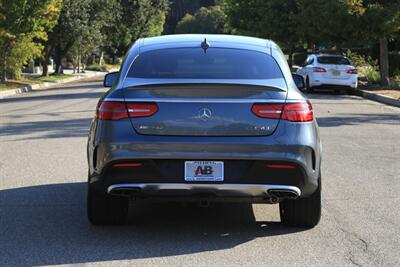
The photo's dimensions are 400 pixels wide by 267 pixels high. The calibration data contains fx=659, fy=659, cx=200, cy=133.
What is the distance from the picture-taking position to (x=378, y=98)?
77.9ft

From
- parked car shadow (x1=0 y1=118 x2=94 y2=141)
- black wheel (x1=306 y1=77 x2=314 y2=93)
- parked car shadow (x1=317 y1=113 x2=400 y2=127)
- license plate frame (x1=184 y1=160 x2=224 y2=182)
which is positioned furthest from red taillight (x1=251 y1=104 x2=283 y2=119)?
black wheel (x1=306 y1=77 x2=314 y2=93)

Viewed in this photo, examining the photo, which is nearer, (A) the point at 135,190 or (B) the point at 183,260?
(B) the point at 183,260

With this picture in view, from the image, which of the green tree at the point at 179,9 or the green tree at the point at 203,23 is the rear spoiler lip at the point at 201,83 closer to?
the green tree at the point at 203,23

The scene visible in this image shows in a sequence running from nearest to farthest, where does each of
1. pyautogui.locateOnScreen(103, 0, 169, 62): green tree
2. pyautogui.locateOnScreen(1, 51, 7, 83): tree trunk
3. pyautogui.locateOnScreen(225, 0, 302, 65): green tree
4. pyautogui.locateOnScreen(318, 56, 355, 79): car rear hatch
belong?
pyautogui.locateOnScreen(318, 56, 355, 79): car rear hatch → pyautogui.locateOnScreen(1, 51, 7, 83): tree trunk → pyautogui.locateOnScreen(225, 0, 302, 65): green tree → pyautogui.locateOnScreen(103, 0, 169, 62): green tree

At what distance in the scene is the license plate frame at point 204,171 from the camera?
17.9 ft

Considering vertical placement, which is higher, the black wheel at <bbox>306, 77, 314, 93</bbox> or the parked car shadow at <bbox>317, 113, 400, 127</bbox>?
the parked car shadow at <bbox>317, 113, 400, 127</bbox>

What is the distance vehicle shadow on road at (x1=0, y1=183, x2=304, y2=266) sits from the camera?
5316mm

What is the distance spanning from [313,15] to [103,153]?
85.1 feet

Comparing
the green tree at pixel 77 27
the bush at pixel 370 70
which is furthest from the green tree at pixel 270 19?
the green tree at pixel 77 27

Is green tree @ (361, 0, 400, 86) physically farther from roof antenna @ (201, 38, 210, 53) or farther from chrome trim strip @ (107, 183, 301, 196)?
chrome trim strip @ (107, 183, 301, 196)

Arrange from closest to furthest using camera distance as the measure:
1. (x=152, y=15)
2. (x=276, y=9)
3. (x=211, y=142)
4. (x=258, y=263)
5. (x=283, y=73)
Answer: (x=258, y=263), (x=211, y=142), (x=283, y=73), (x=276, y=9), (x=152, y=15)

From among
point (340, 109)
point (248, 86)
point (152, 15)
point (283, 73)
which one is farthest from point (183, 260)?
point (152, 15)

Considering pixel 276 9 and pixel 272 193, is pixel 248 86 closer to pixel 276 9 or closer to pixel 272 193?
pixel 272 193

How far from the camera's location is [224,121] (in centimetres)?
544
